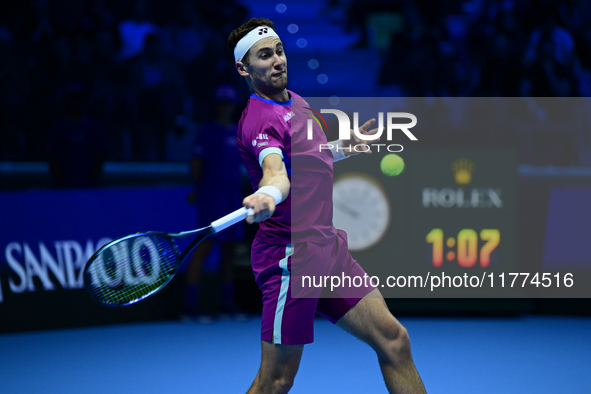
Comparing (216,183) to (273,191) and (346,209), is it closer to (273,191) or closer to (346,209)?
(346,209)

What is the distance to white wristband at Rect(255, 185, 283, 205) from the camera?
222 centimetres

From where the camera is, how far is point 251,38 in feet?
8.60

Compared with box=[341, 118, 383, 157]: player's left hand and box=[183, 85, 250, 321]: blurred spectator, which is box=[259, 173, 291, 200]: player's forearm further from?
box=[183, 85, 250, 321]: blurred spectator

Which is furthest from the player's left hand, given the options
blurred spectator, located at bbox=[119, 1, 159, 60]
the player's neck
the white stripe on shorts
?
blurred spectator, located at bbox=[119, 1, 159, 60]

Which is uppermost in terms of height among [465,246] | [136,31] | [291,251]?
[136,31]

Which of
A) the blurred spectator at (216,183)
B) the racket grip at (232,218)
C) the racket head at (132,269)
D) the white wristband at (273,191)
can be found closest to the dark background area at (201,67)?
the blurred spectator at (216,183)

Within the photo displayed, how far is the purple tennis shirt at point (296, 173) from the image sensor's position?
8.29 ft

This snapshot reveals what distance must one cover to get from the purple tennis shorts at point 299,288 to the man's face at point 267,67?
1.90 feet

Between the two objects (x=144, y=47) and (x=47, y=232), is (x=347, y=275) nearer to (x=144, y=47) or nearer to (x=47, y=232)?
(x=47, y=232)

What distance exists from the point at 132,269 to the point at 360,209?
10.1ft

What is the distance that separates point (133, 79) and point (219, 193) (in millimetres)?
2979

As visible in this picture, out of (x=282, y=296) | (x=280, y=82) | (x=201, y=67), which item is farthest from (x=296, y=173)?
(x=201, y=67)

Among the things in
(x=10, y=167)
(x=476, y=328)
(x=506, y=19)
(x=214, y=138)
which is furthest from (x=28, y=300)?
(x=506, y=19)

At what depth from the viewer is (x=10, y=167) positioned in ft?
24.4
